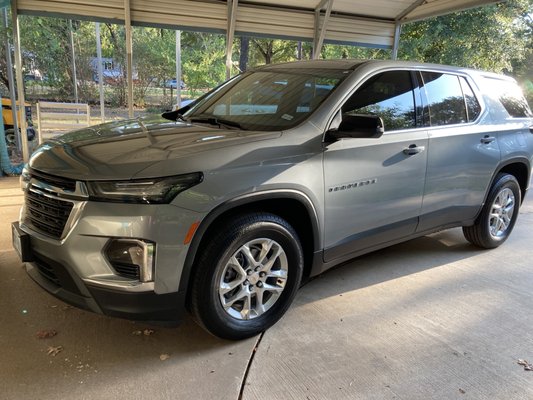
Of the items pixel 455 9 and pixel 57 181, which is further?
pixel 455 9

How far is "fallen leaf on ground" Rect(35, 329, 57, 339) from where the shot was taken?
9.79 feet

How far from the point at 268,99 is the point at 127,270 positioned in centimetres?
187

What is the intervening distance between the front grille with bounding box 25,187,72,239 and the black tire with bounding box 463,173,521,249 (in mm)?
4035

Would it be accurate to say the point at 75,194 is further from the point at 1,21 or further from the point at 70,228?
the point at 1,21

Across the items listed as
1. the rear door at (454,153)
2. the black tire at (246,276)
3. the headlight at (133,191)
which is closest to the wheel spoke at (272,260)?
the black tire at (246,276)

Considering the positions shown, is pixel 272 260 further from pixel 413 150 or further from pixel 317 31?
pixel 317 31

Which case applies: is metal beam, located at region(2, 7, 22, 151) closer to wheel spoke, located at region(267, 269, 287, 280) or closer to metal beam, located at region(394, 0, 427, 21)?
wheel spoke, located at region(267, 269, 287, 280)

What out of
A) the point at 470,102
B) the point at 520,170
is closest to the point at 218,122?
the point at 470,102

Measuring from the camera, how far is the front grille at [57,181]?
251 centimetres

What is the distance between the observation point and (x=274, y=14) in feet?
26.3

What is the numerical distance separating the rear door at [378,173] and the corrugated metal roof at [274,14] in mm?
4700

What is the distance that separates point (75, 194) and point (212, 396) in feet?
4.49

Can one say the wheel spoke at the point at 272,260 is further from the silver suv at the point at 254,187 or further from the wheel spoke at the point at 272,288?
the wheel spoke at the point at 272,288

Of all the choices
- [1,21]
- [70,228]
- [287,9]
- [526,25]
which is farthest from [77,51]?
[70,228]
